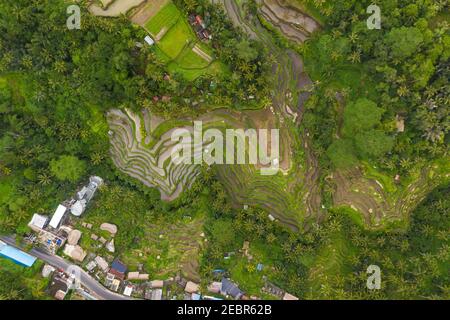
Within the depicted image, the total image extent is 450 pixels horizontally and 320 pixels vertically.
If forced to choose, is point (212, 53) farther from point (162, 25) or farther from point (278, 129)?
point (278, 129)

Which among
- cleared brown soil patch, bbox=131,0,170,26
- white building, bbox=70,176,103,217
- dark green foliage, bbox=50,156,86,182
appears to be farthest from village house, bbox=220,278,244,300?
cleared brown soil patch, bbox=131,0,170,26

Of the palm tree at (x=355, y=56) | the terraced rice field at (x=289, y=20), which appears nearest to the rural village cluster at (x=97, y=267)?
the palm tree at (x=355, y=56)

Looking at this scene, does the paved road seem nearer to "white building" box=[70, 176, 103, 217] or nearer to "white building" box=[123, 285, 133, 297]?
"white building" box=[123, 285, 133, 297]

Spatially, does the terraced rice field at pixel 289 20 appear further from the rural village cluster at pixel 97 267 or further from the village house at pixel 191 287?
the village house at pixel 191 287

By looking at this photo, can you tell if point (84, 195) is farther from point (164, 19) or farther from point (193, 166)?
point (164, 19)

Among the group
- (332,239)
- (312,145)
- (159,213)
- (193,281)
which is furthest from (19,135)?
(332,239)

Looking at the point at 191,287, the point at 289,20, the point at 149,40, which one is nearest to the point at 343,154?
the point at 289,20
